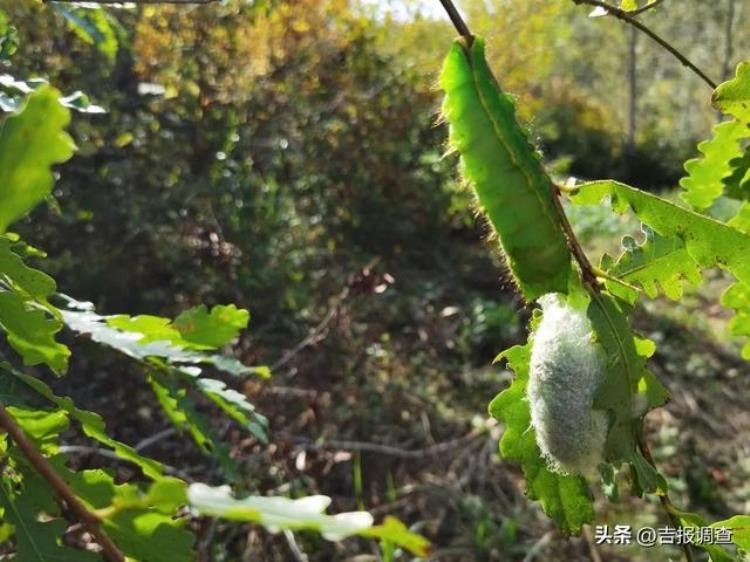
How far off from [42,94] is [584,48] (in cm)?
1387

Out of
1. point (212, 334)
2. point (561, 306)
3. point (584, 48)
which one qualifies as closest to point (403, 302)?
point (212, 334)

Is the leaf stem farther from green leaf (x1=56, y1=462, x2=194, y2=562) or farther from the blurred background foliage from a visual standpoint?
the blurred background foliage

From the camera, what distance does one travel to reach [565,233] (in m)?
0.58

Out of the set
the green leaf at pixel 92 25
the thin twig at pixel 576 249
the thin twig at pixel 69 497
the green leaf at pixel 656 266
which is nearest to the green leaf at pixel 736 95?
the green leaf at pixel 656 266

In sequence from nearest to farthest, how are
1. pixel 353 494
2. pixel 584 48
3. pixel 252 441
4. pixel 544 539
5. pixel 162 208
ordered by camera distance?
pixel 252 441, pixel 544 539, pixel 353 494, pixel 162 208, pixel 584 48

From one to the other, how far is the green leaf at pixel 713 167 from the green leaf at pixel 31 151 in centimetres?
66

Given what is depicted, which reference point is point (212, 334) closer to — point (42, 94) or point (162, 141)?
point (42, 94)

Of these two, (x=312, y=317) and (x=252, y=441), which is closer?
(x=252, y=441)

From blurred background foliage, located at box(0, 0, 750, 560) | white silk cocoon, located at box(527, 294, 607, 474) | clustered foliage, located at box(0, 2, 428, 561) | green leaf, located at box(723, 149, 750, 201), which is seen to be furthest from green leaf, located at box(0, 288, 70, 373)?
blurred background foliage, located at box(0, 0, 750, 560)

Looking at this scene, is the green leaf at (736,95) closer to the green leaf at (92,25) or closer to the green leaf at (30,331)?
the green leaf at (30,331)

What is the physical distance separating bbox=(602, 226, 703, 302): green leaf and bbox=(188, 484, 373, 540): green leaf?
377 mm

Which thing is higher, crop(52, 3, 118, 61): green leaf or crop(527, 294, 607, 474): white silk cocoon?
crop(52, 3, 118, 61): green leaf

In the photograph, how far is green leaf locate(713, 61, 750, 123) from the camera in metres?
0.77

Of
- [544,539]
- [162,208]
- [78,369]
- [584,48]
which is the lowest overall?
[544,539]
